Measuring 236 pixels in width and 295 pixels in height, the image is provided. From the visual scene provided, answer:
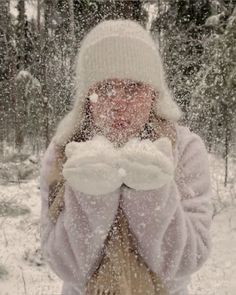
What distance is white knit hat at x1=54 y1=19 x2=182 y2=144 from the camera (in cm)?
153

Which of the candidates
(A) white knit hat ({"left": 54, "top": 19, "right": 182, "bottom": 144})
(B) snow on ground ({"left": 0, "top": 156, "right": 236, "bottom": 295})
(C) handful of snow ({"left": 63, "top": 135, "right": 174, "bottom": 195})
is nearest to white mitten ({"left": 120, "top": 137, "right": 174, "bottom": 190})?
(C) handful of snow ({"left": 63, "top": 135, "right": 174, "bottom": 195})

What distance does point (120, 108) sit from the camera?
1.42 meters

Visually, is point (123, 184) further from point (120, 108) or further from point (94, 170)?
point (120, 108)

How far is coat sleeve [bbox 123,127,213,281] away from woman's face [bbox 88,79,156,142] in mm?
195

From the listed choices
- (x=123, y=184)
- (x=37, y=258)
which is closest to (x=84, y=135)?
(x=123, y=184)

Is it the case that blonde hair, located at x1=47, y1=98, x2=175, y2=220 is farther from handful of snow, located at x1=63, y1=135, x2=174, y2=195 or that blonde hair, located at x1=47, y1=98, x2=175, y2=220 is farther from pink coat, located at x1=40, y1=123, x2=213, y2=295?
handful of snow, located at x1=63, y1=135, x2=174, y2=195

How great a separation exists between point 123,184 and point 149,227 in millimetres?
139

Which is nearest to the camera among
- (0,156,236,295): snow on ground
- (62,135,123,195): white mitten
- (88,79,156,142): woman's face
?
(62,135,123,195): white mitten

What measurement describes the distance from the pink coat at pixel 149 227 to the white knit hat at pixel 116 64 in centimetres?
17

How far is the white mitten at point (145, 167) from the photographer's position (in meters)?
1.25

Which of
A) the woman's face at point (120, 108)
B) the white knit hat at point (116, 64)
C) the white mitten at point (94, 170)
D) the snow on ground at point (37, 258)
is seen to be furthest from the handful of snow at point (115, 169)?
the snow on ground at point (37, 258)

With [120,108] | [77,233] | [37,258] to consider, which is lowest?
[37,258]

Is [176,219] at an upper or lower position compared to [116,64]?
lower

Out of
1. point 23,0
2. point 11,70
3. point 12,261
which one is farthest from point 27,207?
point 23,0
